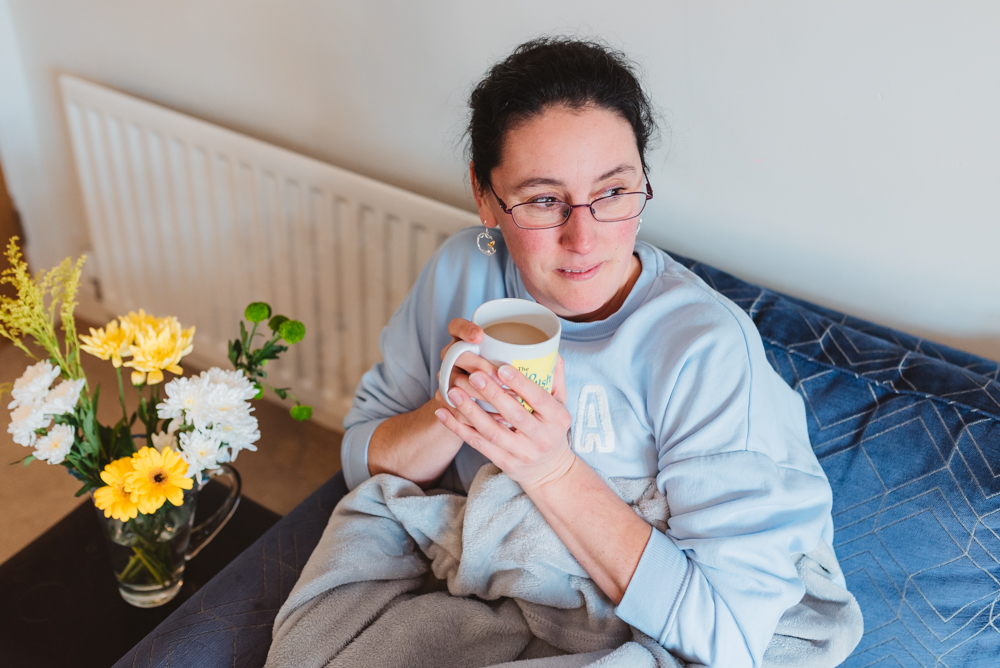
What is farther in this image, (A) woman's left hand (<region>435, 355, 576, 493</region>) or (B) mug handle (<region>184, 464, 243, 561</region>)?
(B) mug handle (<region>184, 464, 243, 561</region>)

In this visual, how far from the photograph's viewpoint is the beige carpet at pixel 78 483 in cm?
182

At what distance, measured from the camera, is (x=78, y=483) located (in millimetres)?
1873

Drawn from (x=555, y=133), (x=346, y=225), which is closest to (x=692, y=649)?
(x=555, y=133)

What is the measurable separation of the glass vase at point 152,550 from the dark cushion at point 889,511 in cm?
13

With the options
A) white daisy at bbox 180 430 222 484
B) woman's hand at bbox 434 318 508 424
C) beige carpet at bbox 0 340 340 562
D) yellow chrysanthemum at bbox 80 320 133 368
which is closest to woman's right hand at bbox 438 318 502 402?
woman's hand at bbox 434 318 508 424

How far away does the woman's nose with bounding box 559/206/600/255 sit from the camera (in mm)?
945

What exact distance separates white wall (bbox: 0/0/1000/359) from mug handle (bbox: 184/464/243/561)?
719 millimetres

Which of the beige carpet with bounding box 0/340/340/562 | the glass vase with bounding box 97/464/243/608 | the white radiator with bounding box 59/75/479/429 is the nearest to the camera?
the glass vase with bounding box 97/464/243/608

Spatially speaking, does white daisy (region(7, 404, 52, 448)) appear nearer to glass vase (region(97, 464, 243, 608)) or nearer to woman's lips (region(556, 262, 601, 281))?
glass vase (region(97, 464, 243, 608))

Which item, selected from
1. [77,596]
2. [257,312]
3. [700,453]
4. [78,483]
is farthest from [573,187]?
[78,483]

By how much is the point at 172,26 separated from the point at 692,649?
1.72 meters

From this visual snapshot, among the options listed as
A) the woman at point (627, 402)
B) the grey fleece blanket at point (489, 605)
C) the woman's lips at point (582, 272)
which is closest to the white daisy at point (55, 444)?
the grey fleece blanket at point (489, 605)

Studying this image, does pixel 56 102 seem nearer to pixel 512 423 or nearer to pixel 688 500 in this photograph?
pixel 512 423

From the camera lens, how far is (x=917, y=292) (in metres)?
1.20
